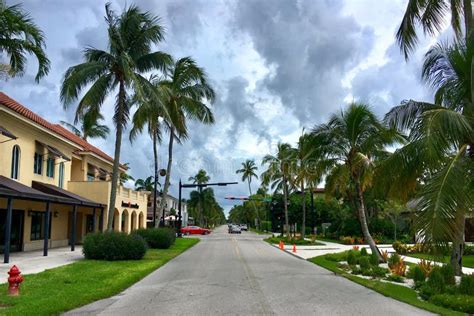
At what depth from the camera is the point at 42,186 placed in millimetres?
27562

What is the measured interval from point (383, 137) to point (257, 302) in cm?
1188

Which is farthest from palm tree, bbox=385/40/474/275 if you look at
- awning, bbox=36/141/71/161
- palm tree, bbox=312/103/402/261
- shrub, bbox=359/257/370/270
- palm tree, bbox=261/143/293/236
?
palm tree, bbox=261/143/293/236

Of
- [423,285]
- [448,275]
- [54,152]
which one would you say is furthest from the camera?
[54,152]

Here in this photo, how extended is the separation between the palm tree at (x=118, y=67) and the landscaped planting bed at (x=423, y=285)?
12178 mm

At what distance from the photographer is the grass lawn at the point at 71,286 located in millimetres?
10055

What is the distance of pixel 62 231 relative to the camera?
32.8 metres

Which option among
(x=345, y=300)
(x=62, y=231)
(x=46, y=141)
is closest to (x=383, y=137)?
(x=345, y=300)

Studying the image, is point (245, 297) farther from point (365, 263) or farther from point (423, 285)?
point (365, 263)

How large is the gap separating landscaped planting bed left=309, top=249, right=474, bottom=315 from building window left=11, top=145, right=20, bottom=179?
1663 centimetres

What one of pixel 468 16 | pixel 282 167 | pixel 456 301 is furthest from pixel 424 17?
pixel 282 167

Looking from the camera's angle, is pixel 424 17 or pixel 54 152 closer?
pixel 424 17

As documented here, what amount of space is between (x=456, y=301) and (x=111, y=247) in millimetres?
14343

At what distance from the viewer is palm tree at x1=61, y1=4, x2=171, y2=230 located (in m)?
22.6

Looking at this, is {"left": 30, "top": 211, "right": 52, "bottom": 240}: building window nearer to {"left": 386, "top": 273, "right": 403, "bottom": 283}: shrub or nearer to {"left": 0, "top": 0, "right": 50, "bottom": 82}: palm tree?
{"left": 0, "top": 0, "right": 50, "bottom": 82}: palm tree
